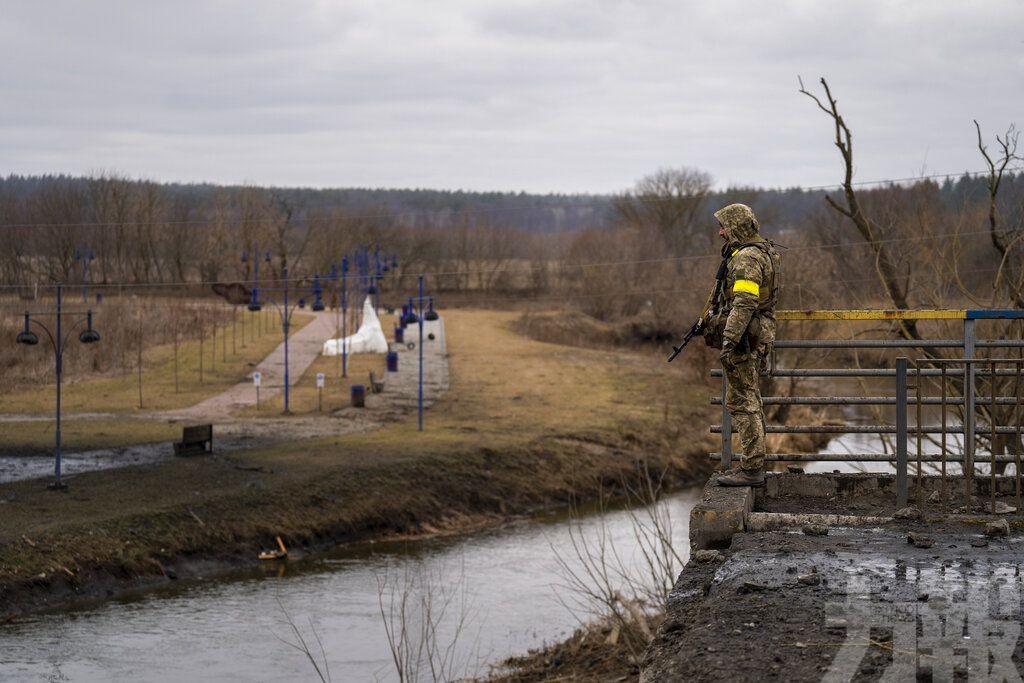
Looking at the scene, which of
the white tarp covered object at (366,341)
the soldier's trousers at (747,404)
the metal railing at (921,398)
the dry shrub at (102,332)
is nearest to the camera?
the metal railing at (921,398)

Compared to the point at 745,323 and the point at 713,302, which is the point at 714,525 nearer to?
the point at 745,323

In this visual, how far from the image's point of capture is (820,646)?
6965mm

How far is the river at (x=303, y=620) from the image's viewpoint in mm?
18672

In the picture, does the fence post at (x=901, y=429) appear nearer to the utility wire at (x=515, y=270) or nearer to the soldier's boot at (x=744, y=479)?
the soldier's boot at (x=744, y=479)

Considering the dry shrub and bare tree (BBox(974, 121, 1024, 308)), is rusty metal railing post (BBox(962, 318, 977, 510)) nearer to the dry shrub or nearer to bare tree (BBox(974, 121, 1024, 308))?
bare tree (BBox(974, 121, 1024, 308))

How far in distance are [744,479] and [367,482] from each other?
2116 centimetres

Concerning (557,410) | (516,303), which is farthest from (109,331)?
(516,303)

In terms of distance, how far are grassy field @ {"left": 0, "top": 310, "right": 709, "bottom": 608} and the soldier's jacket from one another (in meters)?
15.7

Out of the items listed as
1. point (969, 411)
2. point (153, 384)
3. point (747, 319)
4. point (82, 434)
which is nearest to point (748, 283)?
point (747, 319)

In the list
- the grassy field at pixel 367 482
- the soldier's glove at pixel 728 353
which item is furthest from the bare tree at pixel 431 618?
the soldier's glove at pixel 728 353

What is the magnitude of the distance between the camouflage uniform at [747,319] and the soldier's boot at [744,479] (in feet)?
0.20

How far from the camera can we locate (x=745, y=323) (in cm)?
994

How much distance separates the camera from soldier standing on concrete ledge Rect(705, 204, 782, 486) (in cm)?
999

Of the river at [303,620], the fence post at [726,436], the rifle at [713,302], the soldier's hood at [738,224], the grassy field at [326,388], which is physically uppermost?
the soldier's hood at [738,224]
